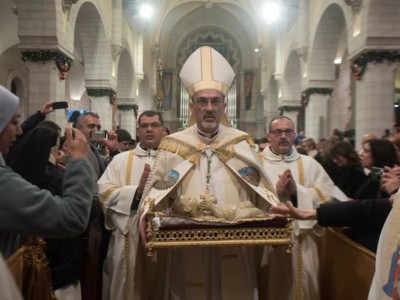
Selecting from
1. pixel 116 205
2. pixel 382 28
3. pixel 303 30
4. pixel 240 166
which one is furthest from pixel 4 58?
pixel 240 166

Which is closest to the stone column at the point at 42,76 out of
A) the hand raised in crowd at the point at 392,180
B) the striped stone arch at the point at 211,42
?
the hand raised in crowd at the point at 392,180

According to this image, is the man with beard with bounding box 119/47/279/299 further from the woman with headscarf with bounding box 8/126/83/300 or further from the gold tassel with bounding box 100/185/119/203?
the gold tassel with bounding box 100/185/119/203

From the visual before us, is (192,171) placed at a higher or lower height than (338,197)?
higher

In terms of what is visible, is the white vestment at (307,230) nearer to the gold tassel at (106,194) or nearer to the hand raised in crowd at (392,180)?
the hand raised in crowd at (392,180)

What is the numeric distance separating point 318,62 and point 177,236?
13.0m

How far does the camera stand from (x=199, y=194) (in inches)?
A: 123

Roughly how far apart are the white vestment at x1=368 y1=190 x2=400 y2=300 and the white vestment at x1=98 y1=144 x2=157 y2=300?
2421 millimetres

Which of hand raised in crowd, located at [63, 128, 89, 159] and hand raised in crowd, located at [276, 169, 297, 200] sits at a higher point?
hand raised in crowd, located at [63, 128, 89, 159]

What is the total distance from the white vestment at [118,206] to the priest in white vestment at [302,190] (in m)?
1.17

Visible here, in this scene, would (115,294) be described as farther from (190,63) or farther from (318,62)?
(318,62)

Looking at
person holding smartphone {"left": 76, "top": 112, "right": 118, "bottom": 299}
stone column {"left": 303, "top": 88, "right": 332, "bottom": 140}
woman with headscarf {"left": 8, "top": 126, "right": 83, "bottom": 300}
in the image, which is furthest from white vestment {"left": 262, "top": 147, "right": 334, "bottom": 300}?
stone column {"left": 303, "top": 88, "right": 332, "bottom": 140}

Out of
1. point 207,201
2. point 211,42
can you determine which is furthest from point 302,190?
point 211,42

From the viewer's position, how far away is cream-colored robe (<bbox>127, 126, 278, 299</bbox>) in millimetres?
3084

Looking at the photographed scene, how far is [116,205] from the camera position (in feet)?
13.0
